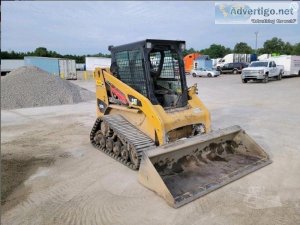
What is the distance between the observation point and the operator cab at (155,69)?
18.6 ft

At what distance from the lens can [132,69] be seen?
20.0 feet

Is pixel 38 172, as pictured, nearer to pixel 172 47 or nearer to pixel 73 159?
pixel 73 159

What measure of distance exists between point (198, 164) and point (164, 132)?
2.70 ft

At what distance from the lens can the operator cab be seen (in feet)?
18.6

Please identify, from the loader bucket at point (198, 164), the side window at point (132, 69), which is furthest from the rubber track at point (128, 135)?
the side window at point (132, 69)

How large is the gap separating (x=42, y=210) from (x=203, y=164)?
2.74m

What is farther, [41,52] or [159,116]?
[41,52]

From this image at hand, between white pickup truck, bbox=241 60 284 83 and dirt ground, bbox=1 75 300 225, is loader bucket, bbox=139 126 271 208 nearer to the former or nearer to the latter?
Result: dirt ground, bbox=1 75 300 225

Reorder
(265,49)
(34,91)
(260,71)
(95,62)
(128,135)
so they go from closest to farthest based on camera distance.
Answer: (128,135)
(34,91)
(260,71)
(95,62)
(265,49)

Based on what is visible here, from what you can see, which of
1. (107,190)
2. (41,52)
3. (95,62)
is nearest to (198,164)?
(107,190)

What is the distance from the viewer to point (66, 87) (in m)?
15.9

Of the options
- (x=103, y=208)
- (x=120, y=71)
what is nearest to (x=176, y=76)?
(x=120, y=71)

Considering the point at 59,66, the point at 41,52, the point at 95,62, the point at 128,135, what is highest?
the point at 41,52

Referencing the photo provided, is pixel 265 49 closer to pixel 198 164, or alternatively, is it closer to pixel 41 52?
pixel 41 52
